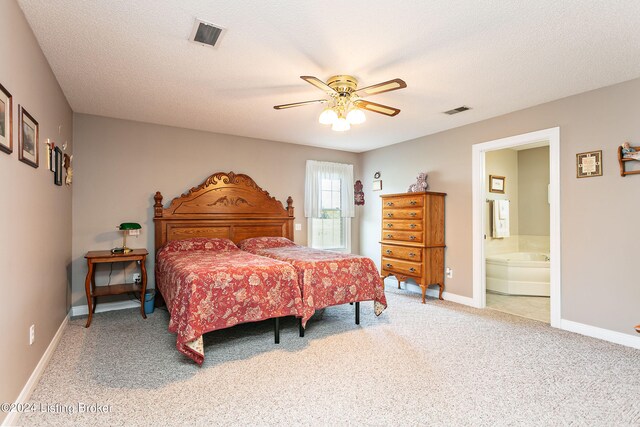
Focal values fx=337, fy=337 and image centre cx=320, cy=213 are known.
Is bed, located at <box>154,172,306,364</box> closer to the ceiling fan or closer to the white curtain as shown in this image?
the white curtain

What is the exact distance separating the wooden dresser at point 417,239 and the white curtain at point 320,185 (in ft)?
4.14

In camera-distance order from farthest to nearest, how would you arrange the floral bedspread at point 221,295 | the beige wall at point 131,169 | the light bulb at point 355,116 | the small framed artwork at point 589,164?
the beige wall at point 131,169 → the small framed artwork at point 589,164 → the light bulb at point 355,116 → the floral bedspread at point 221,295

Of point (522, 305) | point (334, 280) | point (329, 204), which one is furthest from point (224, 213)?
point (522, 305)

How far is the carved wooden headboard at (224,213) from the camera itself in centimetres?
460

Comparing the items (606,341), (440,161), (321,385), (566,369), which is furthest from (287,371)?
(440,161)

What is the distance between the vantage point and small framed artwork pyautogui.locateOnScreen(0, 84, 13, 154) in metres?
1.76

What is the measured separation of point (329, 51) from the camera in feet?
8.54

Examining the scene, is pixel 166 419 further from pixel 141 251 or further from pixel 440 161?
pixel 440 161

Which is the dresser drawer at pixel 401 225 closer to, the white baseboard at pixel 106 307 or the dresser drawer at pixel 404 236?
the dresser drawer at pixel 404 236

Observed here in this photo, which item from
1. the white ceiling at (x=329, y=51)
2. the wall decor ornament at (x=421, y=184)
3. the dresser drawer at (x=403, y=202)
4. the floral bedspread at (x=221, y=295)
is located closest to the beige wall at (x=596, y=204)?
the white ceiling at (x=329, y=51)

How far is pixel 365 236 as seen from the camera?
6402mm

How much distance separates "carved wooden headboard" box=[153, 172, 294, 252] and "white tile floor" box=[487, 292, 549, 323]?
3.24 m

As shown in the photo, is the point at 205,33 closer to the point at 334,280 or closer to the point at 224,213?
the point at 334,280

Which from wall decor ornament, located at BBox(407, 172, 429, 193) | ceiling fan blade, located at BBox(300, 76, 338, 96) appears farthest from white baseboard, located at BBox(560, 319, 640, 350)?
ceiling fan blade, located at BBox(300, 76, 338, 96)
